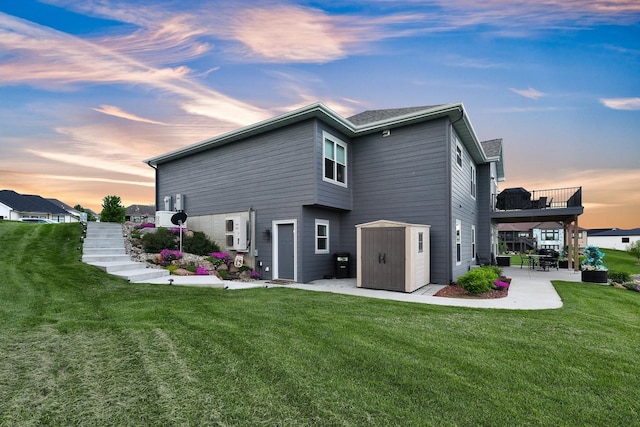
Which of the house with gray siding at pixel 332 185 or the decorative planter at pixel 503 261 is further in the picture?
the decorative planter at pixel 503 261

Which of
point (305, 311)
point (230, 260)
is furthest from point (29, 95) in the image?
point (305, 311)

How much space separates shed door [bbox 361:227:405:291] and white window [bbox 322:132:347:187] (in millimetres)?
2500

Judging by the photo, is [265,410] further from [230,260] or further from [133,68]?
[133,68]

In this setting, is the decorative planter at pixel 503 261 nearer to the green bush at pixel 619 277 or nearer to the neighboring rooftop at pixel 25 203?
the green bush at pixel 619 277

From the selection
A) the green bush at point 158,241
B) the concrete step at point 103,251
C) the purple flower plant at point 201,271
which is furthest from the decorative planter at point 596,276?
the concrete step at point 103,251

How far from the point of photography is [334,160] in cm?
1063

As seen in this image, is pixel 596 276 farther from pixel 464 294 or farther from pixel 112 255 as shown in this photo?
pixel 112 255

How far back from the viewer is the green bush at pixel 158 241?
35.8 feet

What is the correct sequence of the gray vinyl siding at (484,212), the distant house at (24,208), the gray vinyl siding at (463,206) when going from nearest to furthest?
the gray vinyl siding at (463,206) → the gray vinyl siding at (484,212) → the distant house at (24,208)

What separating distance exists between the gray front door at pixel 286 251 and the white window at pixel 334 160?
2225 millimetres

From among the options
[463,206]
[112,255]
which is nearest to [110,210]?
[112,255]

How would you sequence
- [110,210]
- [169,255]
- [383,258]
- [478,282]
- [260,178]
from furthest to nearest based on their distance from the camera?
[110,210], [260,178], [169,255], [383,258], [478,282]

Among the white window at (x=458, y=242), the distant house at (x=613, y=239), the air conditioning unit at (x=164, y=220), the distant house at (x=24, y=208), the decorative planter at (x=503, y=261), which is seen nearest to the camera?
the white window at (x=458, y=242)

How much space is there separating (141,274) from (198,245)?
12.2ft
